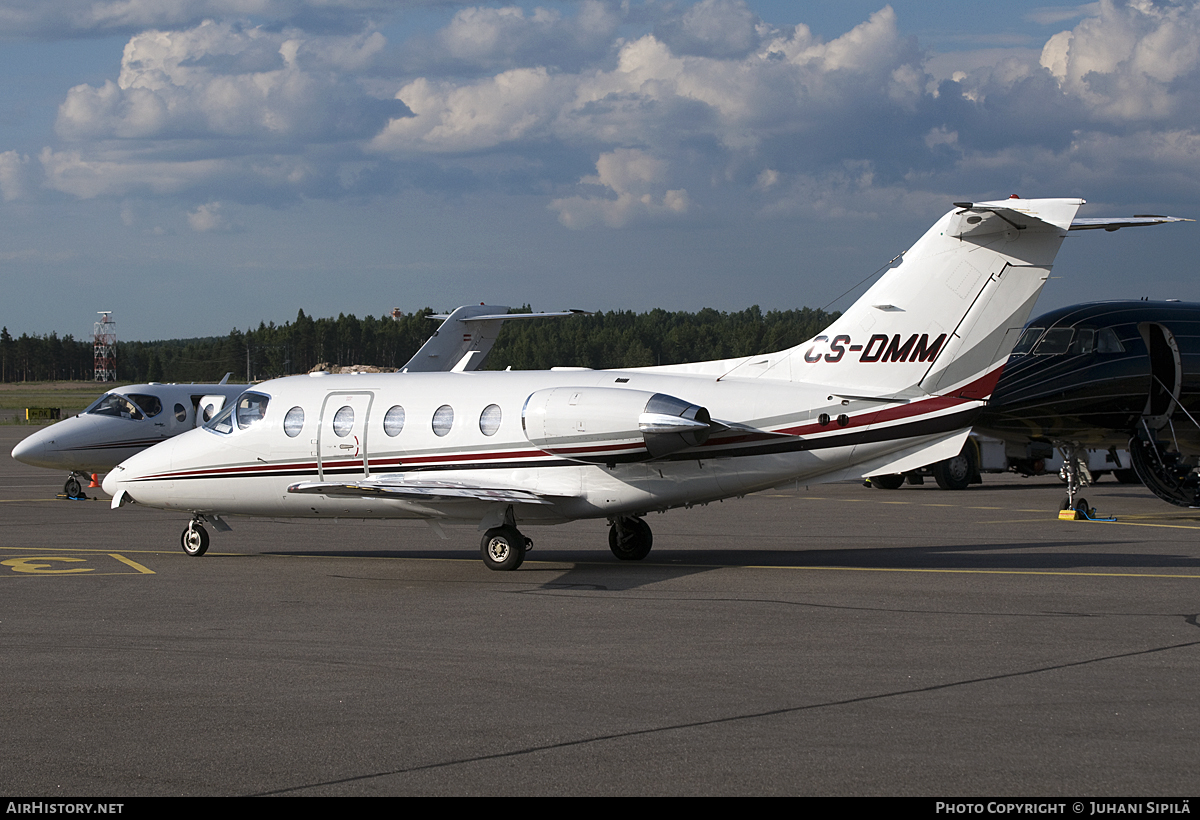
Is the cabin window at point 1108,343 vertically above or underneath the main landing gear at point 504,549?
above

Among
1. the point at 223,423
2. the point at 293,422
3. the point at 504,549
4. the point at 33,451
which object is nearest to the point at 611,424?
the point at 504,549

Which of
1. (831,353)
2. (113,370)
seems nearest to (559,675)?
(831,353)

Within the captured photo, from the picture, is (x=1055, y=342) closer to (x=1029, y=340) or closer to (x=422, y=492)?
(x=1029, y=340)

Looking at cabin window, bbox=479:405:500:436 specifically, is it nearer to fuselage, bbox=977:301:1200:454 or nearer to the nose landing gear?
the nose landing gear

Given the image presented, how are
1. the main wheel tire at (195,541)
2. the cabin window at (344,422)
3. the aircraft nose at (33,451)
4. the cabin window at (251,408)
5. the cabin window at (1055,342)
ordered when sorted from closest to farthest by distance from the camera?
the cabin window at (344,422) → the cabin window at (251,408) → the main wheel tire at (195,541) → the cabin window at (1055,342) → the aircraft nose at (33,451)

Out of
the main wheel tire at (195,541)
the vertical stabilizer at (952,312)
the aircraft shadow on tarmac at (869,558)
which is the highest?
the vertical stabilizer at (952,312)

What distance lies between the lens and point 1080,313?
2458 cm

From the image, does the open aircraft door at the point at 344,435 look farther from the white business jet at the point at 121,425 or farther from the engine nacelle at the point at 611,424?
the white business jet at the point at 121,425

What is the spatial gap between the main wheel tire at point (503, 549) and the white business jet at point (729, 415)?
0.02 meters

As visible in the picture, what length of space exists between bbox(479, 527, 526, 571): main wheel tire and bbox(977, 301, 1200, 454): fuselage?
1137 cm

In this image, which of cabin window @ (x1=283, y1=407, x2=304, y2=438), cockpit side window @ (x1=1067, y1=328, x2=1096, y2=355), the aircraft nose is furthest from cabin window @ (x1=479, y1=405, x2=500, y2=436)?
the aircraft nose

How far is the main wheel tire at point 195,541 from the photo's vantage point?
1839 cm

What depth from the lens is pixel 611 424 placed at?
50.8ft

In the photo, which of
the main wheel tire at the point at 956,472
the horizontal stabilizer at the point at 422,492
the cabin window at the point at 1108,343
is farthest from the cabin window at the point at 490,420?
the main wheel tire at the point at 956,472
